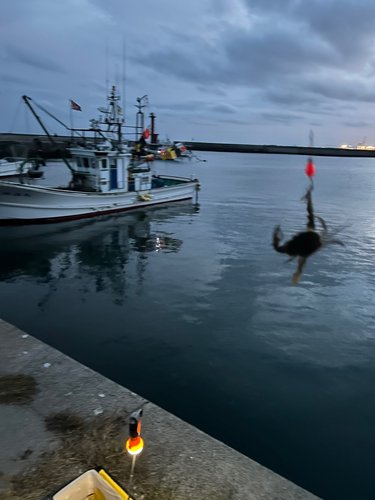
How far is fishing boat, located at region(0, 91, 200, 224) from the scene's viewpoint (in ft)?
66.7

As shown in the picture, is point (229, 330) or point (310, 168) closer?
point (310, 168)

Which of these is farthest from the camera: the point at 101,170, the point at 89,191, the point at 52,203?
the point at 89,191

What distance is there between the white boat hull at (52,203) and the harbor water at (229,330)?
76.0 inches

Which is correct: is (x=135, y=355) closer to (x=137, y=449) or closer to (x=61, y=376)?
(x=61, y=376)

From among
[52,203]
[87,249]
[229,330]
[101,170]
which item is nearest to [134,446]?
[229,330]

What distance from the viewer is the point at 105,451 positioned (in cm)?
407

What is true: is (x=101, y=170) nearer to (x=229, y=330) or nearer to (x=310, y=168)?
(x=229, y=330)

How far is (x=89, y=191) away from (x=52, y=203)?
10.0ft

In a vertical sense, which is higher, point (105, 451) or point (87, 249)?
point (105, 451)

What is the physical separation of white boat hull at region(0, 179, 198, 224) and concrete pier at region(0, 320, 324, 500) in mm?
16778

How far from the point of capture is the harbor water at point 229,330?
20.0 ft

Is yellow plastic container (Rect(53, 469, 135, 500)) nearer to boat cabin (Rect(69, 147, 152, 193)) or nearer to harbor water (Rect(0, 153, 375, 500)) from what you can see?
harbor water (Rect(0, 153, 375, 500))

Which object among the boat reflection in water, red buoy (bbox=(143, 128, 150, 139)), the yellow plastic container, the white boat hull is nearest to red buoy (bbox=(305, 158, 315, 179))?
the yellow plastic container

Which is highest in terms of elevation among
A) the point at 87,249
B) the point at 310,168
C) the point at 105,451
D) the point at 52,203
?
the point at 310,168
